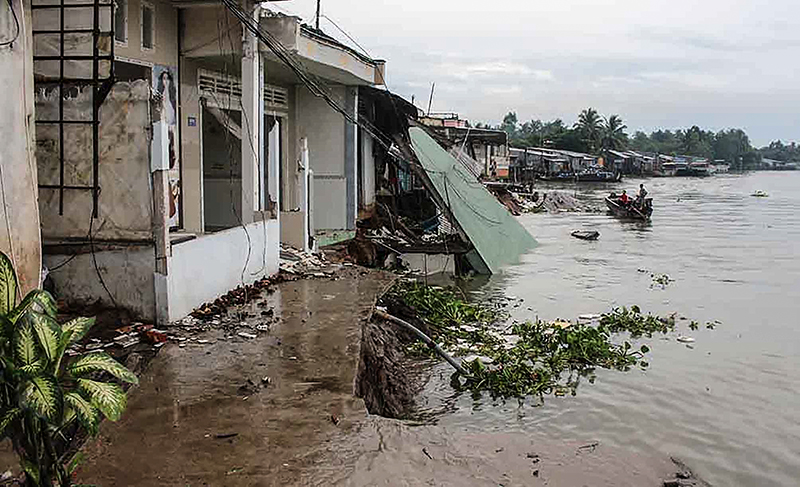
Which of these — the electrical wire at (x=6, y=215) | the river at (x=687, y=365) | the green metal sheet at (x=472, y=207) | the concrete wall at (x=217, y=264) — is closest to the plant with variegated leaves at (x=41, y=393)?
the electrical wire at (x=6, y=215)

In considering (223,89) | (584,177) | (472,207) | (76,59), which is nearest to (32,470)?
(76,59)

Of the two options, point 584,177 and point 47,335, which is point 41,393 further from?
point 584,177

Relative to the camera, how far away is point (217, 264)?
894 centimetres

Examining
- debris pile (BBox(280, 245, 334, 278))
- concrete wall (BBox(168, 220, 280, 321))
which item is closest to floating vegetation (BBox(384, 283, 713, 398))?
debris pile (BBox(280, 245, 334, 278))

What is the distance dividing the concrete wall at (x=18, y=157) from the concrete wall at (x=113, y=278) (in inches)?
38.6

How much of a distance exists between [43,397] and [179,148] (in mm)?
9198

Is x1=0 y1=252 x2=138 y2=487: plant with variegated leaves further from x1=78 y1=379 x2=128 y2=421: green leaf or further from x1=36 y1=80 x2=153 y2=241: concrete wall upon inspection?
x1=36 y1=80 x2=153 y2=241: concrete wall

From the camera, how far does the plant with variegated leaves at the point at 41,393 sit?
11.0 ft

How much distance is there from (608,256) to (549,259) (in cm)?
221

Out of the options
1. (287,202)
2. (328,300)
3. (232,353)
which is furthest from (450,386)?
(287,202)

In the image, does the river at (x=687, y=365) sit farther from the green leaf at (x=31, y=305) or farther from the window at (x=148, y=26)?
the window at (x=148, y=26)

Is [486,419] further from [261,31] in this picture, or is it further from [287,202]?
[287,202]

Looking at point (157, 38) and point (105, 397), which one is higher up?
point (157, 38)

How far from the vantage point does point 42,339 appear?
11.6 ft
